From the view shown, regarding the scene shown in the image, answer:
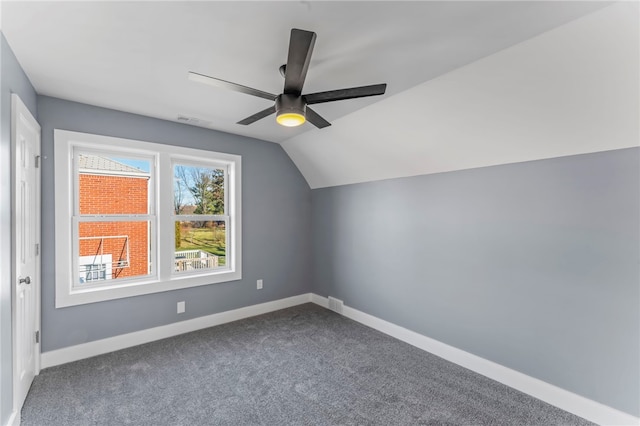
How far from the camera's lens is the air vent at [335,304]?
4.12 metres

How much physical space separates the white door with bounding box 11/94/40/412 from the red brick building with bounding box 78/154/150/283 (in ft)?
1.39

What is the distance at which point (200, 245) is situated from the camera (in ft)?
12.3

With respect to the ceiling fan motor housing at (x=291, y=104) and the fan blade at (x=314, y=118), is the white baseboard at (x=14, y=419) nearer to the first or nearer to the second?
the ceiling fan motor housing at (x=291, y=104)

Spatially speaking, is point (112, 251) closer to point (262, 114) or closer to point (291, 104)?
point (262, 114)

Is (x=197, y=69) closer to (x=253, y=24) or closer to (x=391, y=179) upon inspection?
(x=253, y=24)

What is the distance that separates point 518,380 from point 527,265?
3.13 feet

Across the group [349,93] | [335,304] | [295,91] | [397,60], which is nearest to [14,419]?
[295,91]

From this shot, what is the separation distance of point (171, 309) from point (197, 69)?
8.63ft

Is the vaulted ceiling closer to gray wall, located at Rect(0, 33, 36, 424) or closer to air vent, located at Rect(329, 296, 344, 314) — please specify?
gray wall, located at Rect(0, 33, 36, 424)

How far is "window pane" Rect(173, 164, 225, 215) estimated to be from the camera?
11.7ft

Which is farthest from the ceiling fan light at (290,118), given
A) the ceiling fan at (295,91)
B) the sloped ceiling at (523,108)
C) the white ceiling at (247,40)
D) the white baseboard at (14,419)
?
the white baseboard at (14,419)

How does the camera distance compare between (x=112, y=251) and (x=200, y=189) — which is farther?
(x=200, y=189)

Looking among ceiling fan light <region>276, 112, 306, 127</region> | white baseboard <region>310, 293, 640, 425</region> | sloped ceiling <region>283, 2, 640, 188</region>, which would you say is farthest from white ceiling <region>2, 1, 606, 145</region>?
white baseboard <region>310, 293, 640, 425</region>

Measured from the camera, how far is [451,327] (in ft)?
9.46
